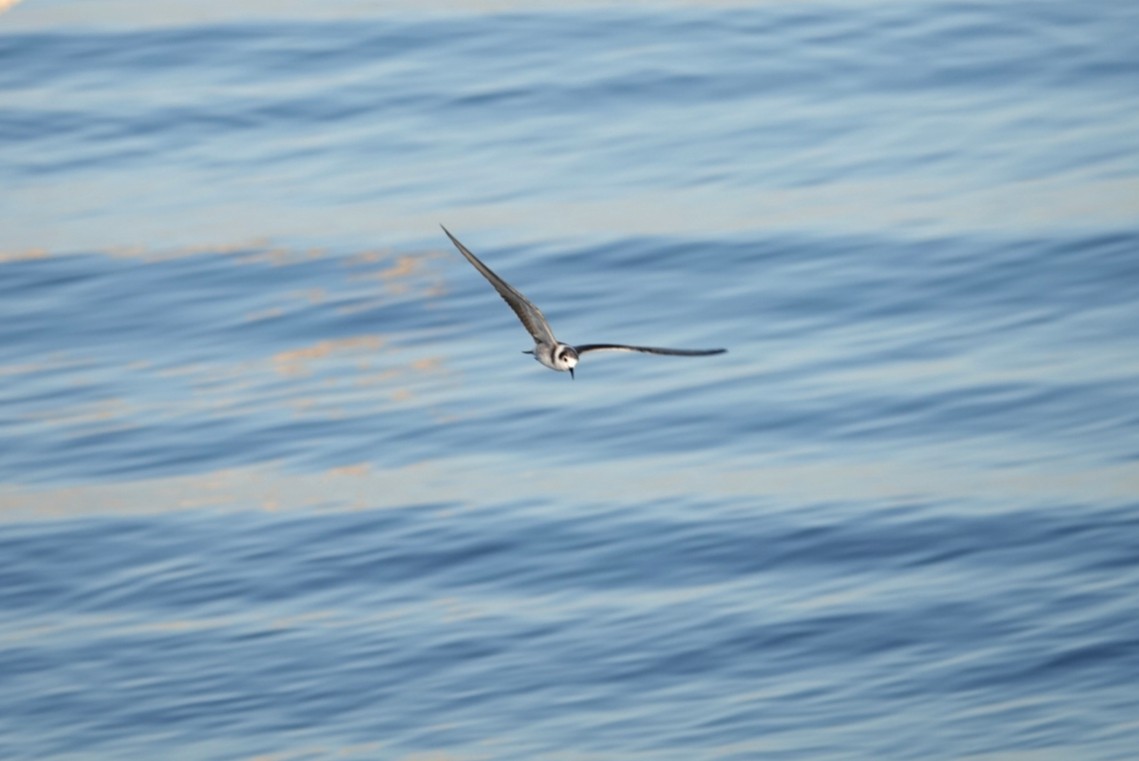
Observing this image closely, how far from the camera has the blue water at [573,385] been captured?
44.2 ft

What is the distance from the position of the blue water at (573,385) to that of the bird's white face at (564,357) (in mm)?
3508

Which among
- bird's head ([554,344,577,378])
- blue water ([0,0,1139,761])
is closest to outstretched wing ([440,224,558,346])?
bird's head ([554,344,577,378])

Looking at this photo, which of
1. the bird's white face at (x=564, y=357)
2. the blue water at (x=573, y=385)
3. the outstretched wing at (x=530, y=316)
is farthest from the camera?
the blue water at (x=573, y=385)

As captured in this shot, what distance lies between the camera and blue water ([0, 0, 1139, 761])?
13469 millimetres

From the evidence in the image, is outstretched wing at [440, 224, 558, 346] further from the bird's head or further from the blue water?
the blue water

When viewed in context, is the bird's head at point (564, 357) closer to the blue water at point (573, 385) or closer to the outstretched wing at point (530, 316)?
the outstretched wing at point (530, 316)

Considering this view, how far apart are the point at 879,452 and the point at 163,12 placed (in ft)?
41.9

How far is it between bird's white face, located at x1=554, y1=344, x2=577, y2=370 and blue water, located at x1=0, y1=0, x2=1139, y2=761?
3508 mm

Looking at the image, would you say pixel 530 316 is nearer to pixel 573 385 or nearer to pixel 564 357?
pixel 564 357

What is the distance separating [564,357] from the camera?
994cm

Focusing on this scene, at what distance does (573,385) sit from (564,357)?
275 inches

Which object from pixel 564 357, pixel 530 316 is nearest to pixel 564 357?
pixel 564 357

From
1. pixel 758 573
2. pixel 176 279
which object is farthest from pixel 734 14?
pixel 758 573

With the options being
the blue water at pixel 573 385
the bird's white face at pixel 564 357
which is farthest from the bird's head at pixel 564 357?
the blue water at pixel 573 385
